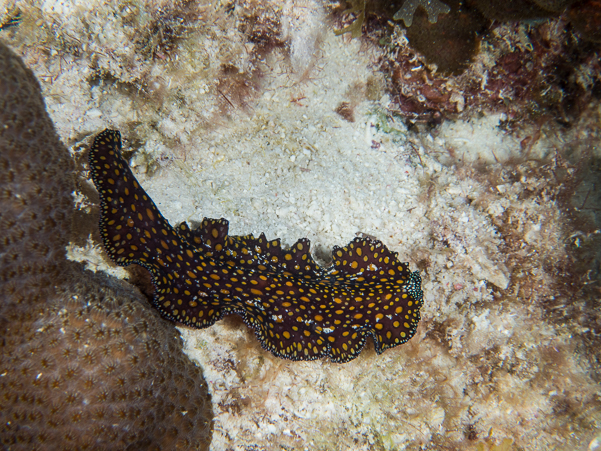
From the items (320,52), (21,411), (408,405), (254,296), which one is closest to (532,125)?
(320,52)

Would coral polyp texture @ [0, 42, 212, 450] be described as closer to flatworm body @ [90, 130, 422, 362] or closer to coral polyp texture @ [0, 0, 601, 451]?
coral polyp texture @ [0, 0, 601, 451]

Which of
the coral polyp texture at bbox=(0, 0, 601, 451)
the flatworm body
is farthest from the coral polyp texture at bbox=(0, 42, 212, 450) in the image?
the flatworm body

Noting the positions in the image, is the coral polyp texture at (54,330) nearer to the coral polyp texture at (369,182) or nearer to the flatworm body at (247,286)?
the coral polyp texture at (369,182)

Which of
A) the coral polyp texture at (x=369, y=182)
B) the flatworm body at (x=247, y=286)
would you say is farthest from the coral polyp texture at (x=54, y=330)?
the flatworm body at (x=247, y=286)

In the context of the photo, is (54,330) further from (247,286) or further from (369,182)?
(369,182)

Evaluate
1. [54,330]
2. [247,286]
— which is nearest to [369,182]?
[247,286]
